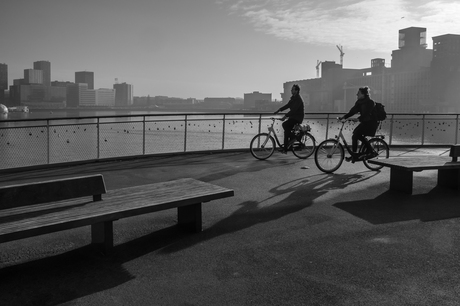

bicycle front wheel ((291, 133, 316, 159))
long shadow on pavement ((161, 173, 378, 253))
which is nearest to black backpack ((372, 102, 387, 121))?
long shadow on pavement ((161, 173, 378, 253))

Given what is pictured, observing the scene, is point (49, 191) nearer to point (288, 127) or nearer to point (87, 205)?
point (87, 205)

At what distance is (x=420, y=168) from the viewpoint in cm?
682

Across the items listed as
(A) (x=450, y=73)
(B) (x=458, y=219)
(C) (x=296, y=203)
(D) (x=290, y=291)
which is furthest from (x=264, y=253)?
(A) (x=450, y=73)

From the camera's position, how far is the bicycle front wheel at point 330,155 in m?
9.48

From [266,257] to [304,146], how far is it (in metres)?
7.67

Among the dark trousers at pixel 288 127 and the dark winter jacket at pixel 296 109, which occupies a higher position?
the dark winter jacket at pixel 296 109

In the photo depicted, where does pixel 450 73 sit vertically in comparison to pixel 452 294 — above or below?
above

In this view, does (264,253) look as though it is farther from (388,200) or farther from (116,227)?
(388,200)

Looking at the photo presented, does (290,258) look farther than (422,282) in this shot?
Yes

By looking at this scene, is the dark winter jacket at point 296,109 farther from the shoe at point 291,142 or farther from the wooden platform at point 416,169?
the wooden platform at point 416,169

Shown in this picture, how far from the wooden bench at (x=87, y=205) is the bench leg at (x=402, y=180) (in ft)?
12.0

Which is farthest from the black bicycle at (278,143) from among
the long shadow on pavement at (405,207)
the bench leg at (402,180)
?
the long shadow on pavement at (405,207)

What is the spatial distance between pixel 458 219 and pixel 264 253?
283 cm

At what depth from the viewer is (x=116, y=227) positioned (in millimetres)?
5188
